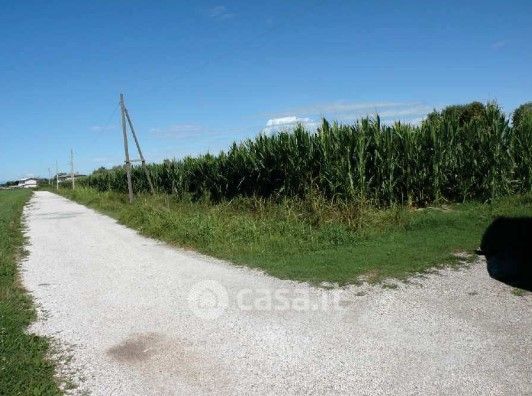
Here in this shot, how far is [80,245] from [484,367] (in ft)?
36.2

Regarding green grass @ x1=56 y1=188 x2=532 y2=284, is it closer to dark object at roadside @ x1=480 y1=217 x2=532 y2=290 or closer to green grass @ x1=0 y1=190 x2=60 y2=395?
dark object at roadside @ x1=480 y1=217 x2=532 y2=290

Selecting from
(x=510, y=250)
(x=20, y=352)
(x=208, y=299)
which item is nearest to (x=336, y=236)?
(x=510, y=250)

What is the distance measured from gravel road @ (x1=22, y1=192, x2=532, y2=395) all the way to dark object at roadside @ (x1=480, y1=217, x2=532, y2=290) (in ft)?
1.07

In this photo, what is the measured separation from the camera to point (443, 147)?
14.5 metres

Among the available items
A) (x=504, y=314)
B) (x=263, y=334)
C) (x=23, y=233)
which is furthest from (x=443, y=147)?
(x=23, y=233)

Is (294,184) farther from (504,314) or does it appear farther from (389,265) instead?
(504,314)

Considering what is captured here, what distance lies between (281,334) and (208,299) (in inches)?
71.1

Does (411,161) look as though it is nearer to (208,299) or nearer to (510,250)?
(510,250)

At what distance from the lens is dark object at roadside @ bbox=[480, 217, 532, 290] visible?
270 inches

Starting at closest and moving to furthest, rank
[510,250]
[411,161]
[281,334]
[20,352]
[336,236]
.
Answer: [20,352] < [281,334] < [510,250] < [336,236] < [411,161]

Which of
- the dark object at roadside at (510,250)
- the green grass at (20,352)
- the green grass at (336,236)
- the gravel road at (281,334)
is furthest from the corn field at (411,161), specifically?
the green grass at (20,352)

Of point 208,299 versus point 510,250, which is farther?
point 510,250

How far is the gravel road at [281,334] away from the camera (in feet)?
13.5

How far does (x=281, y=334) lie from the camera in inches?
205
